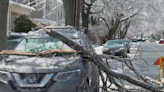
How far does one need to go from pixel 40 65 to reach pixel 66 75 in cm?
55

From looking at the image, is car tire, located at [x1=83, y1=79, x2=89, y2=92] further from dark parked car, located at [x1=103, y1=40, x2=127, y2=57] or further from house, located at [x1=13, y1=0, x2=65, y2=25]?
house, located at [x1=13, y1=0, x2=65, y2=25]

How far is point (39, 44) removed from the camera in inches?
259

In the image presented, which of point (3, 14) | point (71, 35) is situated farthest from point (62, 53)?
point (3, 14)

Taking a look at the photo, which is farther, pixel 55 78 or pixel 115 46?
pixel 115 46

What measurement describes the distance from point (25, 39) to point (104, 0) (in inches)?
700

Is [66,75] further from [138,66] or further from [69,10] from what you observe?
[69,10]

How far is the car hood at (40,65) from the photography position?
4.88m

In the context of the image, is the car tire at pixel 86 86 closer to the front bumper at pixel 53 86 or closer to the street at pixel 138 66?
the front bumper at pixel 53 86

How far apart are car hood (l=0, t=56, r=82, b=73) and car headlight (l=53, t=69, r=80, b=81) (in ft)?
0.29

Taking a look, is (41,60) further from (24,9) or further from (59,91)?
(24,9)

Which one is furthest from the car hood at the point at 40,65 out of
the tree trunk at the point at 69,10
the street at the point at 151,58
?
the tree trunk at the point at 69,10

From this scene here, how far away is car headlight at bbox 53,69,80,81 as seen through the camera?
190 inches

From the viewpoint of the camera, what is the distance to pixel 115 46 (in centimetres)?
2009

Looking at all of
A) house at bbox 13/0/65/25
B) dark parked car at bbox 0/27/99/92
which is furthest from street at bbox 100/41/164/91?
house at bbox 13/0/65/25
